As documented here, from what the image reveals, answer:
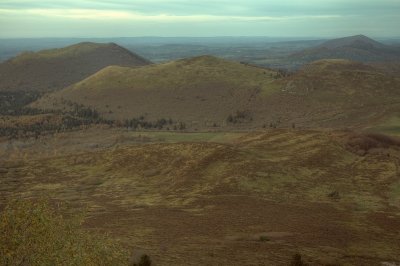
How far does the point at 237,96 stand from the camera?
6412 inches

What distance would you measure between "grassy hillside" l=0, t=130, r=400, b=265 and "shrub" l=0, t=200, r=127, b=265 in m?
13.1

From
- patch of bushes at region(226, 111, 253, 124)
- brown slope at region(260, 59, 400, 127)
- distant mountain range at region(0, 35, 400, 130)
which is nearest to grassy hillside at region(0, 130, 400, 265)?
patch of bushes at region(226, 111, 253, 124)

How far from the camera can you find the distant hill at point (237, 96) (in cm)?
13750

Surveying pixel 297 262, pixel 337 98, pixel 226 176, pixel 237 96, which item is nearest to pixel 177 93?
pixel 237 96

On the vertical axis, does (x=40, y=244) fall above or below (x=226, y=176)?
above

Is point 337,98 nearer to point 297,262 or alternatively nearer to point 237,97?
point 237,97

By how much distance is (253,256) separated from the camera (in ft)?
122

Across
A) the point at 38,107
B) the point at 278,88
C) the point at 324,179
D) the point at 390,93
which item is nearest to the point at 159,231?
the point at 324,179

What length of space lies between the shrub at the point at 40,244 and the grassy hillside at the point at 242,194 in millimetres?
13133

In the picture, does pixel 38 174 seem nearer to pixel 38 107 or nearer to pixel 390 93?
pixel 38 107

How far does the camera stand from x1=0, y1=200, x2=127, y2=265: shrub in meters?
19.7

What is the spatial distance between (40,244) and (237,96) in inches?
5715

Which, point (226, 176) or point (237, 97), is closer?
point (226, 176)

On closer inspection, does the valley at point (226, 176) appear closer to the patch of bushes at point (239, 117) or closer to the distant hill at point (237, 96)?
the patch of bushes at point (239, 117)
